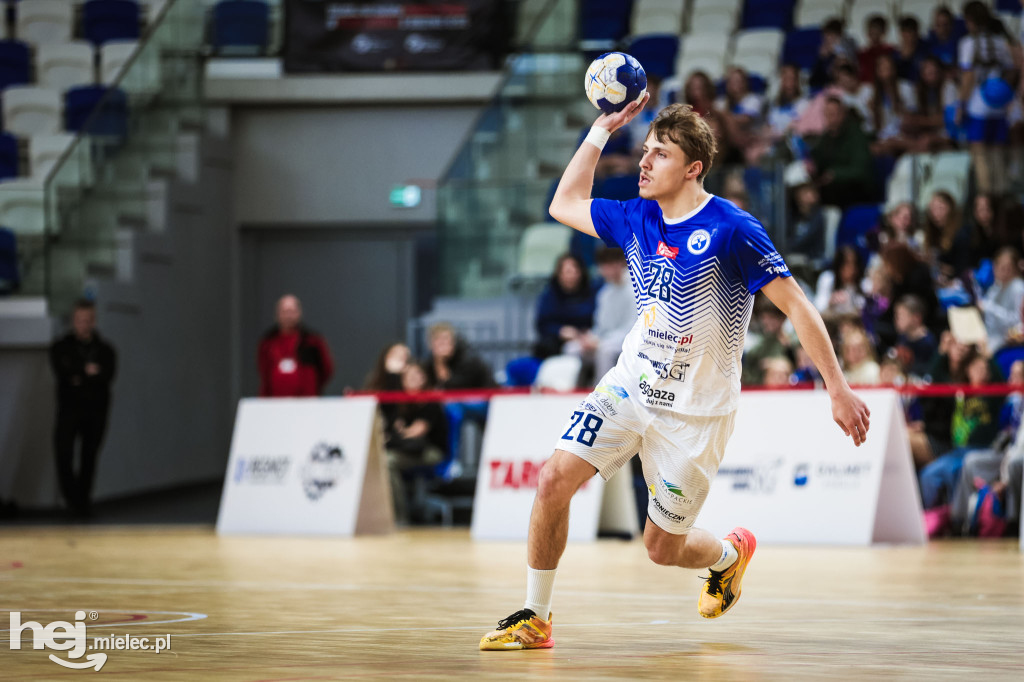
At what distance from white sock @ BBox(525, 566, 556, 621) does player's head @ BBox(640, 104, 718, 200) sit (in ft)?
4.78

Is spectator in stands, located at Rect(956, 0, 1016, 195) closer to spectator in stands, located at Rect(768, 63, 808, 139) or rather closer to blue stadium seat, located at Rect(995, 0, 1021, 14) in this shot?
spectator in stands, located at Rect(768, 63, 808, 139)

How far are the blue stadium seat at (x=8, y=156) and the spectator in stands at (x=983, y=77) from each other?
11517 millimetres

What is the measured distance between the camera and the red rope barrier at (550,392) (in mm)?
11516

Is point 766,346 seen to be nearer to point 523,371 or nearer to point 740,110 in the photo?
point 523,371

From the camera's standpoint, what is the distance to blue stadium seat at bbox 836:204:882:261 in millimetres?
15016

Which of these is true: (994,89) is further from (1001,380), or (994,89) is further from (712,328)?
(712,328)

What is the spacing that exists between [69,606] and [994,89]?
38.6 feet

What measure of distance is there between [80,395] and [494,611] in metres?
10.1

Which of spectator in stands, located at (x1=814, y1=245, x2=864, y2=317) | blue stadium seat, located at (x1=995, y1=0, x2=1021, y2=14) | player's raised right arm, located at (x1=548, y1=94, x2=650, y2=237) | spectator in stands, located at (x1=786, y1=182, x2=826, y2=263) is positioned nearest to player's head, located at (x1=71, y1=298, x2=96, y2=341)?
spectator in stands, located at (x1=786, y1=182, x2=826, y2=263)

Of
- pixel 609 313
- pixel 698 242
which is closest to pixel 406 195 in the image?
pixel 609 313

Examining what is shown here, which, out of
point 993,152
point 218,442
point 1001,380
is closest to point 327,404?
point 1001,380

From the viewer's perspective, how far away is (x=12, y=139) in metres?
18.5

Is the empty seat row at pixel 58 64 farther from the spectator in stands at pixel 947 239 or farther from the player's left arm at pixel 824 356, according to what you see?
the player's left arm at pixel 824 356

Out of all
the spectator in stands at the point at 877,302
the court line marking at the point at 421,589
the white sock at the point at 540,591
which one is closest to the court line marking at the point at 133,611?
the court line marking at the point at 421,589
